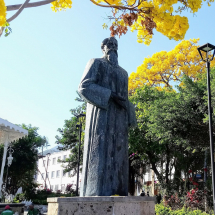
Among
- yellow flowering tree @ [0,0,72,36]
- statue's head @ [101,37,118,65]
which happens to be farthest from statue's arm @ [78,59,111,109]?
yellow flowering tree @ [0,0,72,36]

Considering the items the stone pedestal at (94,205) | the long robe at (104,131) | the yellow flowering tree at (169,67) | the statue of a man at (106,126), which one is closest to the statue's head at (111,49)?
the statue of a man at (106,126)

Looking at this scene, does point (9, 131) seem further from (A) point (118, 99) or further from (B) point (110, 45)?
(A) point (118, 99)

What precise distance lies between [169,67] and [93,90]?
881 inches

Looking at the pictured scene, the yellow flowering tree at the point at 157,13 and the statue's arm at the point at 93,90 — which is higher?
the yellow flowering tree at the point at 157,13

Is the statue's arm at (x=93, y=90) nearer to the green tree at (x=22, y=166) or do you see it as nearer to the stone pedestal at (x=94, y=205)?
the stone pedestal at (x=94, y=205)

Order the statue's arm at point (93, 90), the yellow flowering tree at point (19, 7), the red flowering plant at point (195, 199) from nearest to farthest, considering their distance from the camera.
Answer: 1. the yellow flowering tree at point (19, 7)
2. the statue's arm at point (93, 90)
3. the red flowering plant at point (195, 199)

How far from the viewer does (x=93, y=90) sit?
15.0 ft

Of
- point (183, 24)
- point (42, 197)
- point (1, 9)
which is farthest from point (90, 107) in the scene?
point (42, 197)

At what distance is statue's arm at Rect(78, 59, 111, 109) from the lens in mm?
4523

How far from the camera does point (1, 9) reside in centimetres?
280

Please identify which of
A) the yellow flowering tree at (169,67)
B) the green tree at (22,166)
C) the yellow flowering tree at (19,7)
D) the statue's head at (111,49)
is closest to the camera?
the yellow flowering tree at (19,7)

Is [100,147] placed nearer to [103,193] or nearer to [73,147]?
[103,193]

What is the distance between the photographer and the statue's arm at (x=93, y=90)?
4.52 metres

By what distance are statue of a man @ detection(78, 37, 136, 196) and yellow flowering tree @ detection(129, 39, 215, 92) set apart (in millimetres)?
21282
